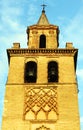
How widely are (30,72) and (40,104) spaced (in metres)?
2.70

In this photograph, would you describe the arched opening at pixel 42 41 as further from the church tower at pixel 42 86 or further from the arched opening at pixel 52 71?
the arched opening at pixel 52 71

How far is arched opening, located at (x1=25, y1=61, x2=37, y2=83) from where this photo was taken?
80.4 feet

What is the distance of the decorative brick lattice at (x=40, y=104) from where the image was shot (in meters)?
22.5

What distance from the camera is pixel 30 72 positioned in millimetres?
24859

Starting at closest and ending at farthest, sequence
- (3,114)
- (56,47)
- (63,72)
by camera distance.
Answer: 1. (3,114)
2. (63,72)
3. (56,47)

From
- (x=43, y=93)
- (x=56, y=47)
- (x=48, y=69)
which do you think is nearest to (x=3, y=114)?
(x=43, y=93)

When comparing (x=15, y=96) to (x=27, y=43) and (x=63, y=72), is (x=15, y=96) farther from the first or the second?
(x=27, y=43)

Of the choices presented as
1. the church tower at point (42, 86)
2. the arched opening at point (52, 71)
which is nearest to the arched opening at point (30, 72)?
the church tower at point (42, 86)

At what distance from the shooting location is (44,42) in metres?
27.2

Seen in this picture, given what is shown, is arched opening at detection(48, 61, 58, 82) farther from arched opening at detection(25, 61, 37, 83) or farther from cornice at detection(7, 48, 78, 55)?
arched opening at detection(25, 61, 37, 83)

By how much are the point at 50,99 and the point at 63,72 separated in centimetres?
223

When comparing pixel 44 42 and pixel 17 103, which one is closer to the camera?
pixel 17 103

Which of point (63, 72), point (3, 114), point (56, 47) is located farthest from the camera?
point (56, 47)

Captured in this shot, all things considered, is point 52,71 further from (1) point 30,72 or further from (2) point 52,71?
(1) point 30,72
